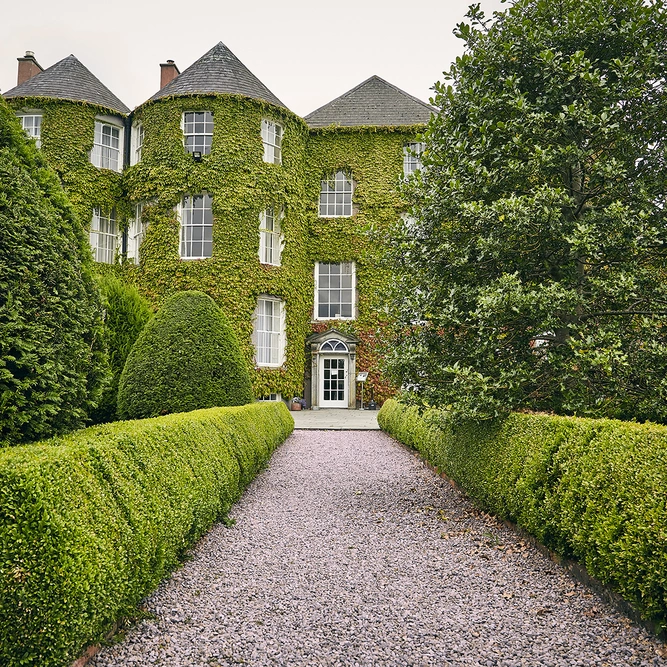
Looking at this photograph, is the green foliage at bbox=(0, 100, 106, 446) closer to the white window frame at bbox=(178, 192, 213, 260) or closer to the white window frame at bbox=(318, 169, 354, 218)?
the white window frame at bbox=(178, 192, 213, 260)

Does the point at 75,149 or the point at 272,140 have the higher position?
the point at 272,140

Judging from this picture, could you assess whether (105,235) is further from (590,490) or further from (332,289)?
(590,490)

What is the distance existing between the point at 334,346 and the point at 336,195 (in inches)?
232

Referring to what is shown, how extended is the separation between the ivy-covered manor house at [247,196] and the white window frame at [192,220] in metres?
0.05

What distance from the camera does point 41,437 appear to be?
13.2 feet

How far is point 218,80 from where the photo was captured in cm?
2234

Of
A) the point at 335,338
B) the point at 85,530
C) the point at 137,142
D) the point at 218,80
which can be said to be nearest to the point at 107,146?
the point at 137,142

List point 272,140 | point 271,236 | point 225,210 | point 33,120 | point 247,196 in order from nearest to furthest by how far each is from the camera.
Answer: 1. point 225,210
2. point 247,196
3. point 271,236
4. point 272,140
5. point 33,120

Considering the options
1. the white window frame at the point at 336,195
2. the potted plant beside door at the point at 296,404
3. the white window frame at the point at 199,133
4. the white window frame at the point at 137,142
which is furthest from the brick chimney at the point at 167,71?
the potted plant beside door at the point at 296,404

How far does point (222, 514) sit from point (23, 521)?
370 centimetres

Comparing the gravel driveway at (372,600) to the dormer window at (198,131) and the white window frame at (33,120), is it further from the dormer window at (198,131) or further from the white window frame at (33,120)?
the white window frame at (33,120)

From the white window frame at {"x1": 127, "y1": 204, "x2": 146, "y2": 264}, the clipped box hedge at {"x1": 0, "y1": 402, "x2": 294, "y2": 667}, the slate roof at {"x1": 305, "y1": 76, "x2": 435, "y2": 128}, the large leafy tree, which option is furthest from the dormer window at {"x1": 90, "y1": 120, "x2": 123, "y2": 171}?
the clipped box hedge at {"x1": 0, "y1": 402, "x2": 294, "y2": 667}

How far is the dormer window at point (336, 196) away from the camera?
24.3 m

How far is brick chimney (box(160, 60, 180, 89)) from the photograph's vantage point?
84.6 feet
